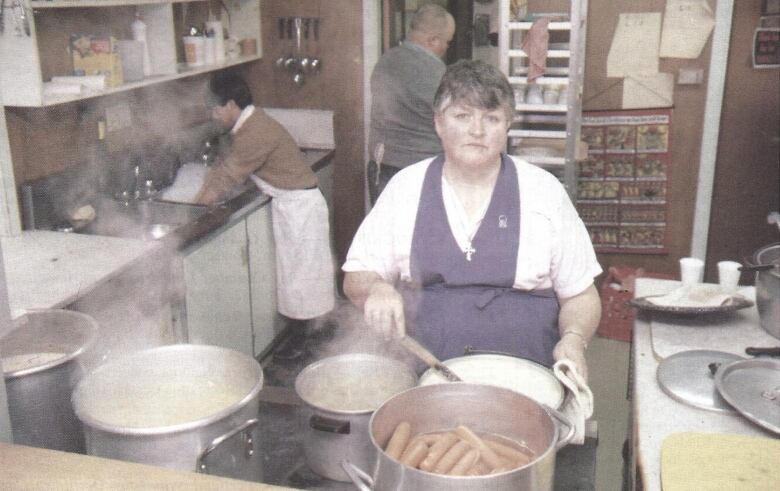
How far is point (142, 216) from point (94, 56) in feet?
2.63

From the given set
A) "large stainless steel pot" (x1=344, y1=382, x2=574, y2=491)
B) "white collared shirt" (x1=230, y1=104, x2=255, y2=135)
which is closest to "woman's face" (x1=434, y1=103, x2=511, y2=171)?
"large stainless steel pot" (x1=344, y1=382, x2=574, y2=491)

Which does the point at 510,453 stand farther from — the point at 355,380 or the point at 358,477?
the point at 355,380

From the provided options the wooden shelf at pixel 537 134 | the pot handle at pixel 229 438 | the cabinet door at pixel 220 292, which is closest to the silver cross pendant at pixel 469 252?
the pot handle at pixel 229 438

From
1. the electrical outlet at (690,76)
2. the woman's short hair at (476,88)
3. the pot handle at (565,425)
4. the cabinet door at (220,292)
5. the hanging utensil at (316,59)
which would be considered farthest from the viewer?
the hanging utensil at (316,59)

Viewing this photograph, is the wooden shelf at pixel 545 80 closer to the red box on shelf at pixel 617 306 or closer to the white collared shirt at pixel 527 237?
the red box on shelf at pixel 617 306

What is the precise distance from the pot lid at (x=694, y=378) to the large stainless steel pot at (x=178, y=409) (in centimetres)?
109

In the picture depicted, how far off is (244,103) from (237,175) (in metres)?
0.40

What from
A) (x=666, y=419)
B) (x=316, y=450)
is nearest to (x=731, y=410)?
(x=666, y=419)

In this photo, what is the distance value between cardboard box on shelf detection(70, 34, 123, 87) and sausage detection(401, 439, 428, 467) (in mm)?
2885

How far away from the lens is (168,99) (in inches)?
178

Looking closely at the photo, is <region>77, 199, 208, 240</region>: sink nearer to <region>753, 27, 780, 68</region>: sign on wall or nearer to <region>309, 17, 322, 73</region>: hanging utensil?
<region>309, 17, 322, 73</region>: hanging utensil

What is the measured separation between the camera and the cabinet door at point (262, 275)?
4.16m

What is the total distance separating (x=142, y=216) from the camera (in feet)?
12.7

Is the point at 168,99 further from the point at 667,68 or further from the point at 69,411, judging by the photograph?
the point at 69,411
